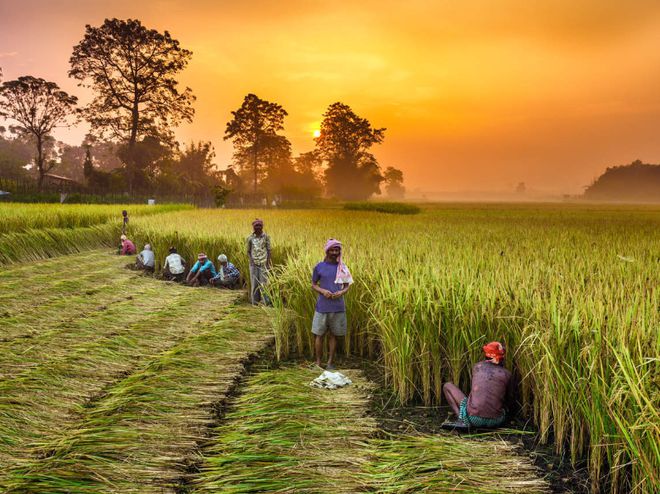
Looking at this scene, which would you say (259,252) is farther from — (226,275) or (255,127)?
(255,127)

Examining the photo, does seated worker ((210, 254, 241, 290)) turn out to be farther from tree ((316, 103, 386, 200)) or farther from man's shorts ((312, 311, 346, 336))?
tree ((316, 103, 386, 200))

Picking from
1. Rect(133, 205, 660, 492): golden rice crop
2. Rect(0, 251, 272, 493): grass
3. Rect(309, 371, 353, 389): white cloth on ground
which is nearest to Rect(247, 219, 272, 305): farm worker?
Rect(0, 251, 272, 493): grass

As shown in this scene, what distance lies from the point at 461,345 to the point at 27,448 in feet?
12.8

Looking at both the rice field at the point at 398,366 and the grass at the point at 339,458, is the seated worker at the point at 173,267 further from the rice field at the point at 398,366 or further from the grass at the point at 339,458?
the grass at the point at 339,458

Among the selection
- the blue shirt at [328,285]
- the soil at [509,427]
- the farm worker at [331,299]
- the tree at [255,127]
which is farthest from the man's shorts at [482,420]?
the tree at [255,127]

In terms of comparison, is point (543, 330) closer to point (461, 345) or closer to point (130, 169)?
point (461, 345)

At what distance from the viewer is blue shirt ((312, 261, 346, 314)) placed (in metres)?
5.71

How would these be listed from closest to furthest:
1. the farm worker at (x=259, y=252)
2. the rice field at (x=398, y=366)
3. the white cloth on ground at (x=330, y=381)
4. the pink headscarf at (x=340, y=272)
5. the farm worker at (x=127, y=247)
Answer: the rice field at (x=398, y=366) → the white cloth on ground at (x=330, y=381) → the pink headscarf at (x=340, y=272) → the farm worker at (x=259, y=252) → the farm worker at (x=127, y=247)

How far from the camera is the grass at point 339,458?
3158 millimetres

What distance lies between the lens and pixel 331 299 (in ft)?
18.8

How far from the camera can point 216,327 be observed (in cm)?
719

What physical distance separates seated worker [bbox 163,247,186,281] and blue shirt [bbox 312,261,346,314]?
6836 mm

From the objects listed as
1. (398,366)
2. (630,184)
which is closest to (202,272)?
(398,366)

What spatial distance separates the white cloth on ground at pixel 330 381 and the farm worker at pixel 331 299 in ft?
2.01
